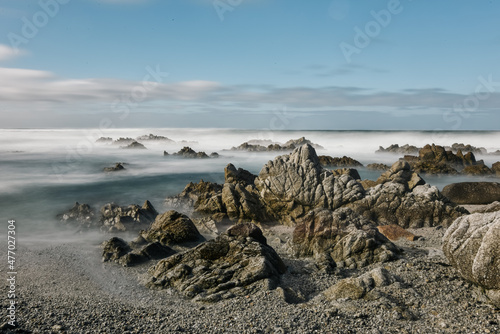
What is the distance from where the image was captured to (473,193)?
2566cm

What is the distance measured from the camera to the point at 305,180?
2269 centimetres

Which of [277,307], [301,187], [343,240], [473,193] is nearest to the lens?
[277,307]

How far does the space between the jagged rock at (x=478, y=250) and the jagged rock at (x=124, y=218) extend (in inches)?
645

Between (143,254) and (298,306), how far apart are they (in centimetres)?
793

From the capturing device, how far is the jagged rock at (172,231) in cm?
1792

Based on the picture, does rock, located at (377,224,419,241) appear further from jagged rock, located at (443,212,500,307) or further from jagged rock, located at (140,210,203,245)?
jagged rock, located at (140,210,203,245)

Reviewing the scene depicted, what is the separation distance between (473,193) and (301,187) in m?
13.0

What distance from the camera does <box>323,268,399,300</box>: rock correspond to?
10797 mm

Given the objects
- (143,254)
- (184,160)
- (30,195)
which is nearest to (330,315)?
(143,254)

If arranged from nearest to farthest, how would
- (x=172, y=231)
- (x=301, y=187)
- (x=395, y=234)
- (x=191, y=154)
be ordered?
1. (x=395, y=234)
2. (x=172, y=231)
3. (x=301, y=187)
4. (x=191, y=154)

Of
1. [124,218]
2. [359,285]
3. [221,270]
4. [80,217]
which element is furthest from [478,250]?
[80,217]

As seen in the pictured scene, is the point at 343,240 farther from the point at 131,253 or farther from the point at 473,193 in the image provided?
the point at 473,193

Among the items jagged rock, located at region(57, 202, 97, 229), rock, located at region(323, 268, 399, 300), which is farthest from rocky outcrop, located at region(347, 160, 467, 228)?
jagged rock, located at region(57, 202, 97, 229)

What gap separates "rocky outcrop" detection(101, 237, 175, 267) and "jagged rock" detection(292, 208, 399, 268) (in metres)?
5.98
